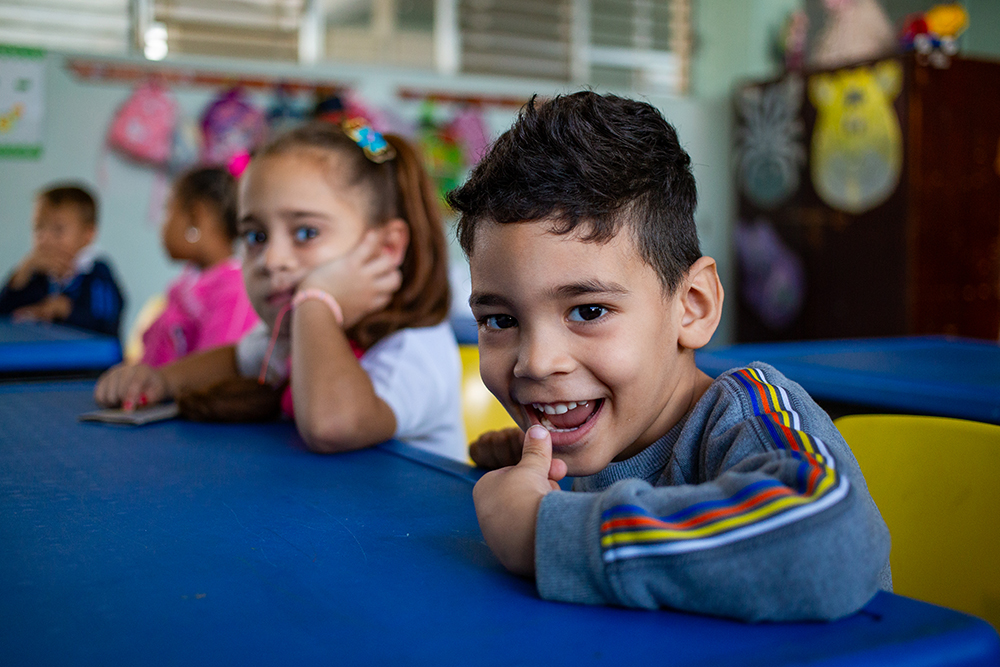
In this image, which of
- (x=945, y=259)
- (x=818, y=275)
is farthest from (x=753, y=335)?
(x=945, y=259)

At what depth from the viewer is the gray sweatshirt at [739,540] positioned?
48 cm

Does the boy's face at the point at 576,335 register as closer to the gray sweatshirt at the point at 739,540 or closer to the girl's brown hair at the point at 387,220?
the gray sweatshirt at the point at 739,540

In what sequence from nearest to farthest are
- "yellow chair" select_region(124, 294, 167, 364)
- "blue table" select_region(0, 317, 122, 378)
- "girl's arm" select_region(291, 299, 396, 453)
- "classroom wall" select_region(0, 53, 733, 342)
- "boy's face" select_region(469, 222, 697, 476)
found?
"boy's face" select_region(469, 222, 697, 476) → "girl's arm" select_region(291, 299, 396, 453) → "blue table" select_region(0, 317, 122, 378) → "yellow chair" select_region(124, 294, 167, 364) → "classroom wall" select_region(0, 53, 733, 342)

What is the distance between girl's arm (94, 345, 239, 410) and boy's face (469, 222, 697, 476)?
28.9 inches

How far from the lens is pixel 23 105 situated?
154 inches

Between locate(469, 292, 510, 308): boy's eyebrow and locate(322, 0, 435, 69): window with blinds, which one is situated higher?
locate(322, 0, 435, 69): window with blinds

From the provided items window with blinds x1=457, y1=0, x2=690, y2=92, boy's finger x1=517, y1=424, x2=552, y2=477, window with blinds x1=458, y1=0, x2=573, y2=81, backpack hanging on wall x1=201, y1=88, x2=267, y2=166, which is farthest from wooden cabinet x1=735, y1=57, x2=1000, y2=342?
boy's finger x1=517, y1=424, x2=552, y2=477

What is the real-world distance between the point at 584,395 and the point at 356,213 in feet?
2.37

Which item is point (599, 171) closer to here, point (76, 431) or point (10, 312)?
point (76, 431)

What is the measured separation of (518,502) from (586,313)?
172 millimetres

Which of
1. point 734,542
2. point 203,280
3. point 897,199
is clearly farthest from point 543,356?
point 897,199

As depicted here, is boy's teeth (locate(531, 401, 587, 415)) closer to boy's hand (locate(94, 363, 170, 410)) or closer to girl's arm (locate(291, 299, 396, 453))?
girl's arm (locate(291, 299, 396, 453))

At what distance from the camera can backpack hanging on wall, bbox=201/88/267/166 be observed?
4234 millimetres

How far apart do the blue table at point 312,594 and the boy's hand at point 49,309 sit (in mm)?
2518
